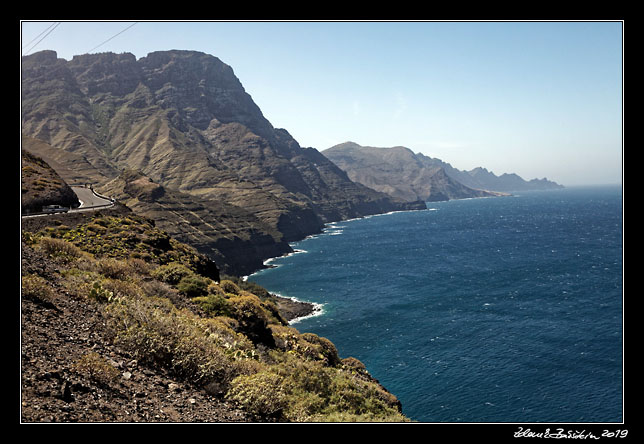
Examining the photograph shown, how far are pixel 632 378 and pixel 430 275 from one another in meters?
104

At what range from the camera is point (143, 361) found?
11.5 meters

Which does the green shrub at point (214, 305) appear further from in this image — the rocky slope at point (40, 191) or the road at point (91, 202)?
the road at point (91, 202)

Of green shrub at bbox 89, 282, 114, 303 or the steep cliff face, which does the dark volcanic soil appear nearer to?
green shrub at bbox 89, 282, 114, 303

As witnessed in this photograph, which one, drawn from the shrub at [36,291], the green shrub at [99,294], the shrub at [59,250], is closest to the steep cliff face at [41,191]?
the shrub at [59,250]

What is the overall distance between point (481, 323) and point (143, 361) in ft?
224

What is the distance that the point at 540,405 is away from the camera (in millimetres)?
41656

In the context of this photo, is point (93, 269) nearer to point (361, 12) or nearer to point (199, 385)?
point (199, 385)

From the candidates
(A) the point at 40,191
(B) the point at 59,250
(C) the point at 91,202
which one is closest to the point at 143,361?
(B) the point at 59,250

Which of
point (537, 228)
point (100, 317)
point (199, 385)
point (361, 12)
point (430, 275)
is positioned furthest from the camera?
point (537, 228)

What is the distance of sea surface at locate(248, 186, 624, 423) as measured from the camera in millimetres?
43469

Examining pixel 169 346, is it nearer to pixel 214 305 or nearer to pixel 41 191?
pixel 214 305

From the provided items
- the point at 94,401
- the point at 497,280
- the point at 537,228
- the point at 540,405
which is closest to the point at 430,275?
the point at 497,280

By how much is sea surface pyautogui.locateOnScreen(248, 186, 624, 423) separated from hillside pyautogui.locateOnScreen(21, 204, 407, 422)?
29.7 m

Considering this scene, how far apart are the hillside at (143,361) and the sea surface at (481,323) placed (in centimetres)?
2967
